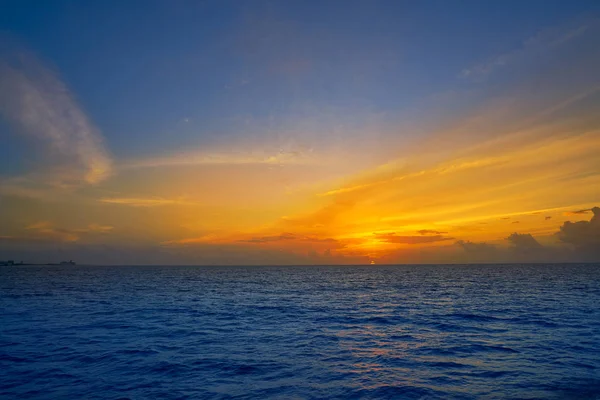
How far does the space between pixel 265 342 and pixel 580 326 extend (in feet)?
103

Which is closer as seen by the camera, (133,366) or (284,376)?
(284,376)

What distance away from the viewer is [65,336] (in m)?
33.4

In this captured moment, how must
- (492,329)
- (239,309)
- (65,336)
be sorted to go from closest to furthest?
(65,336) → (492,329) → (239,309)

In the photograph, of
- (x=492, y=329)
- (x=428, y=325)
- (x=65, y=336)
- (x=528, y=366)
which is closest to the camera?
(x=528, y=366)

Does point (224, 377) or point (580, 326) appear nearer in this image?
point (224, 377)

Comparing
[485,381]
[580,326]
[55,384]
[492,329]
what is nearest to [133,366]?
[55,384]

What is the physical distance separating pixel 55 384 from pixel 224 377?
912 centimetres

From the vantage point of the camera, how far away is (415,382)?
2014 centimetres

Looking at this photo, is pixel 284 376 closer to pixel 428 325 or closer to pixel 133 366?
pixel 133 366

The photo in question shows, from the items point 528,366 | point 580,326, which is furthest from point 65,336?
point 580,326

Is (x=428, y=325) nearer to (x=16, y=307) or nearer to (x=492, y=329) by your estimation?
(x=492, y=329)

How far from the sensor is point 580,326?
36719 millimetres

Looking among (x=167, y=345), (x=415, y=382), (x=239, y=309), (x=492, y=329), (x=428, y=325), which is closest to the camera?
(x=415, y=382)

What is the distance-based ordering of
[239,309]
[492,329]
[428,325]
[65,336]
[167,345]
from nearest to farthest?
1. [167,345]
2. [65,336]
3. [492,329]
4. [428,325]
5. [239,309]
